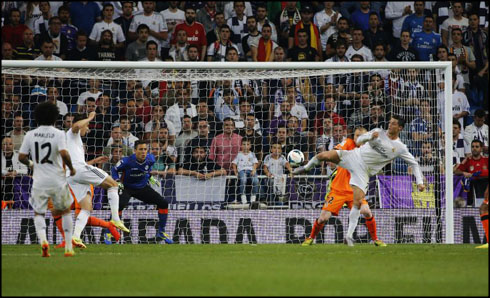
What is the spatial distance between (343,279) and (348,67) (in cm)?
806

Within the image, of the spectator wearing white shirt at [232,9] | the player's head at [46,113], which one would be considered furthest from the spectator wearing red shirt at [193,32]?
the player's head at [46,113]

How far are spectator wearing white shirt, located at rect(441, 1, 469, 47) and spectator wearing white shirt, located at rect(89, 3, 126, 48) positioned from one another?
804 cm

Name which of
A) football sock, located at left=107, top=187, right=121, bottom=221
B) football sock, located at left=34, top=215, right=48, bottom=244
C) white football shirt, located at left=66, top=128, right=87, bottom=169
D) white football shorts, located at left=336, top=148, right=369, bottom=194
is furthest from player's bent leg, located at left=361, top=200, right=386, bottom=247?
football sock, located at left=34, top=215, right=48, bottom=244

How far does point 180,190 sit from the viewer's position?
16625mm

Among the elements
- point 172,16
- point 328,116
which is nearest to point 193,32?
point 172,16

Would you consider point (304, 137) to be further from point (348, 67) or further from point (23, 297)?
point (23, 297)

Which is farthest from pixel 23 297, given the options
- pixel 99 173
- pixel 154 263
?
pixel 99 173

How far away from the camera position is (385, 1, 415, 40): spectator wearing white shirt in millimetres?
21047

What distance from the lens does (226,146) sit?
17.0 meters

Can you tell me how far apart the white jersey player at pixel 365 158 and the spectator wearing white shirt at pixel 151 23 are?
23.6ft

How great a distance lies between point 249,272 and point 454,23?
13.6 metres

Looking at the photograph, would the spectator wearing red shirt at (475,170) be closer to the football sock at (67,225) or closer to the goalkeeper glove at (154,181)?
the goalkeeper glove at (154,181)

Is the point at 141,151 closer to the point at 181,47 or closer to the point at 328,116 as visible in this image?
the point at 328,116

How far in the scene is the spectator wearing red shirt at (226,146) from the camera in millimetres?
16953
